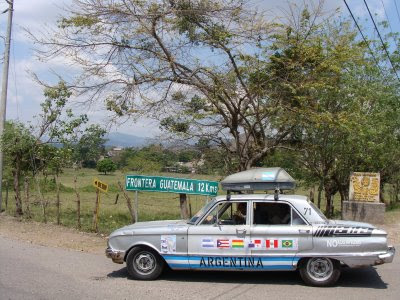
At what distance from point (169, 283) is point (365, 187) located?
9808 mm

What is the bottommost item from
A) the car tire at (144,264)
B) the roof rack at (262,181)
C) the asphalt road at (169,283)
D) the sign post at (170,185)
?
the asphalt road at (169,283)

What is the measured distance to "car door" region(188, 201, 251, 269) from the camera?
8047 millimetres

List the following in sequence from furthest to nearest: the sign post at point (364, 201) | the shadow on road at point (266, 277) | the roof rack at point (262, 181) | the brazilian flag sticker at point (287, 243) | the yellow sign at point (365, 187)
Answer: the yellow sign at point (365, 187), the sign post at point (364, 201), the roof rack at point (262, 181), the shadow on road at point (266, 277), the brazilian flag sticker at point (287, 243)

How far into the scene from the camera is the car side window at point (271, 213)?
8180 mm

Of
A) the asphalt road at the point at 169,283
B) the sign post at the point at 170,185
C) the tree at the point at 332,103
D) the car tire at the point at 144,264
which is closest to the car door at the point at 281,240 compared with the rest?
the asphalt road at the point at 169,283

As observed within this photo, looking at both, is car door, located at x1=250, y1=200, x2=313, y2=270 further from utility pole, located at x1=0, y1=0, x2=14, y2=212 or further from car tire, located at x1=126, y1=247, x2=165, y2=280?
utility pole, located at x1=0, y1=0, x2=14, y2=212

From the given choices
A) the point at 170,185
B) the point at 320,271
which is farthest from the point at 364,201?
the point at 320,271

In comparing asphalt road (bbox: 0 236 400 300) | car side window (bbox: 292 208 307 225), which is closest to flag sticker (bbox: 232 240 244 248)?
asphalt road (bbox: 0 236 400 300)

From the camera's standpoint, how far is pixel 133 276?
838 cm

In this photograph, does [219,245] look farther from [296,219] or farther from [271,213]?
[296,219]

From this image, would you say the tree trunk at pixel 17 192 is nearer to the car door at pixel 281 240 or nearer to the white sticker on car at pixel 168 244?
the white sticker on car at pixel 168 244

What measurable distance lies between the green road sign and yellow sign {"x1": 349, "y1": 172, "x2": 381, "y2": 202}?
600 centimetres

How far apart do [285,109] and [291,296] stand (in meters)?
7.68

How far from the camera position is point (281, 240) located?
7.95 meters
